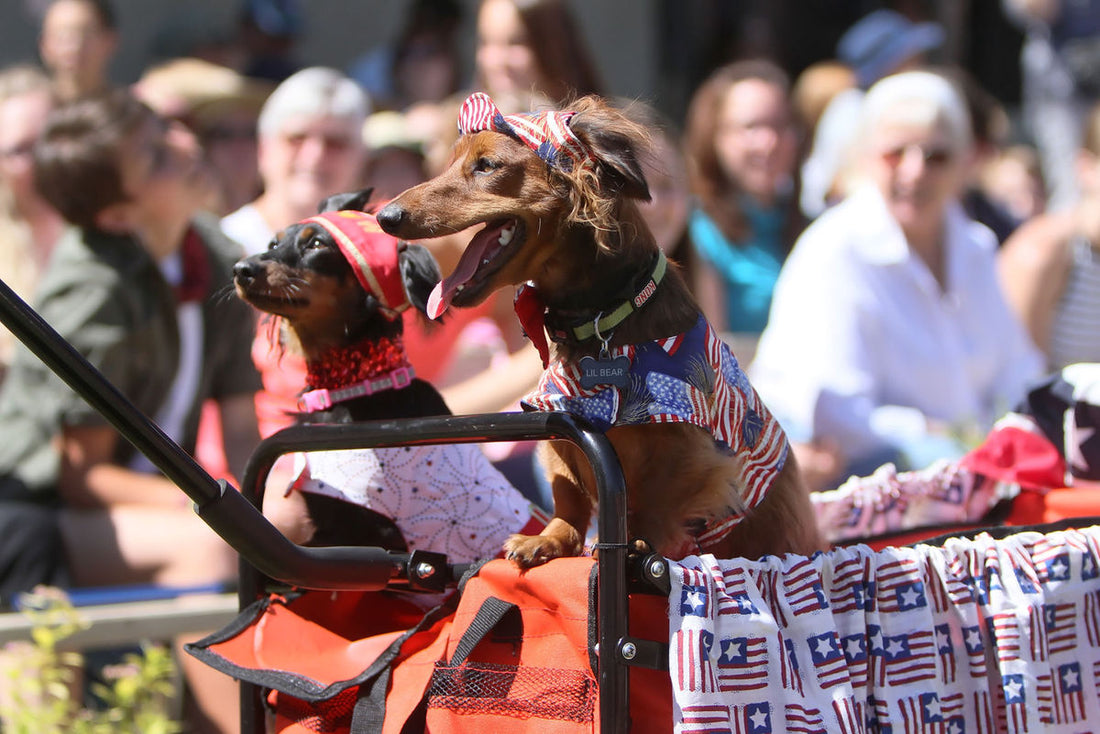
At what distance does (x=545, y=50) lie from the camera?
463cm

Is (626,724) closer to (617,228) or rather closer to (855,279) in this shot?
(617,228)

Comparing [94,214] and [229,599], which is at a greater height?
[94,214]

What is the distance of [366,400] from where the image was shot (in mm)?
2223

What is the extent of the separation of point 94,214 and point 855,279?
2.24m

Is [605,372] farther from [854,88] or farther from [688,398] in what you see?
[854,88]

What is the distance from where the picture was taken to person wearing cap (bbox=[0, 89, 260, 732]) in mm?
3145

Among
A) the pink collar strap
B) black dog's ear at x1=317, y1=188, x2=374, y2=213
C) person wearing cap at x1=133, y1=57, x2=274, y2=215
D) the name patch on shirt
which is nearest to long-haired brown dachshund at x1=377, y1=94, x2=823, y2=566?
the name patch on shirt

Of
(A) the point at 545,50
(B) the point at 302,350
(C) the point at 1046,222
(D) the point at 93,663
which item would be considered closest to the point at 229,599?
(D) the point at 93,663

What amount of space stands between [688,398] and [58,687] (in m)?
1.48

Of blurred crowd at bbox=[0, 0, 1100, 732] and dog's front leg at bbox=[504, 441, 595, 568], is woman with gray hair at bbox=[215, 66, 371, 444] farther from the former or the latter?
dog's front leg at bbox=[504, 441, 595, 568]

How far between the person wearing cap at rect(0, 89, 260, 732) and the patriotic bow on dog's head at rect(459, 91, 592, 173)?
1.53 meters

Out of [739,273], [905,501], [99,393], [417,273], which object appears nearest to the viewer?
[99,393]

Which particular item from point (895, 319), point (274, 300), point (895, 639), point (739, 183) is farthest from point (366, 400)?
point (739, 183)

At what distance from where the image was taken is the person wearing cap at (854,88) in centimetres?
512
